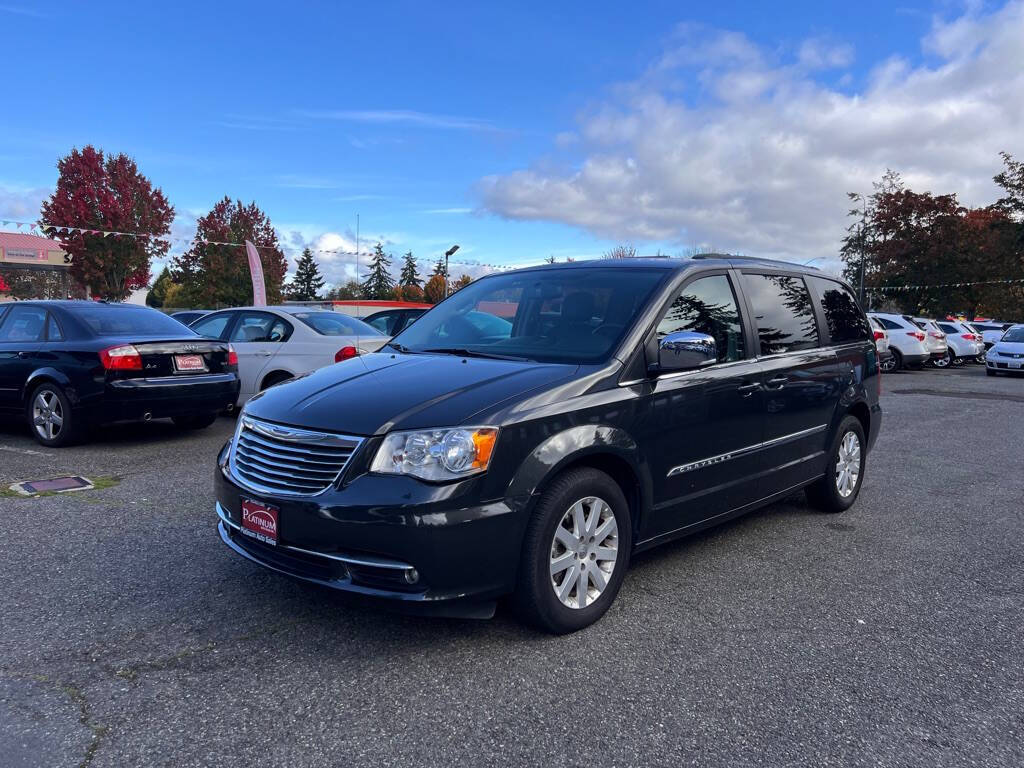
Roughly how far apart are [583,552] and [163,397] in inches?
219

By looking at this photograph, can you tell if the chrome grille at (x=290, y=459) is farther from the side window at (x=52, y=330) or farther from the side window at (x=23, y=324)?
the side window at (x=23, y=324)

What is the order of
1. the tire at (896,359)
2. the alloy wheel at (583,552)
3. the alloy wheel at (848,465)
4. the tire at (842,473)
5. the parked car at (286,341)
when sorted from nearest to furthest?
the alloy wheel at (583,552) < the tire at (842,473) < the alloy wheel at (848,465) < the parked car at (286,341) < the tire at (896,359)

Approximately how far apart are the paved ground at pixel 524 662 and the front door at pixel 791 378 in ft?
1.72

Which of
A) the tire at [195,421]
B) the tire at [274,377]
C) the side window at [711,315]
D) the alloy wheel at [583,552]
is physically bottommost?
the tire at [195,421]

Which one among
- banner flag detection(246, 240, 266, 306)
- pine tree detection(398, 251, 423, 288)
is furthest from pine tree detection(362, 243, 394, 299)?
banner flag detection(246, 240, 266, 306)

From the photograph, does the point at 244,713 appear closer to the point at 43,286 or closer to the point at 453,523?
the point at 453,523

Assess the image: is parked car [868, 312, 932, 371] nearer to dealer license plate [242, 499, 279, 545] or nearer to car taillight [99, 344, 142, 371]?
car taillight [99, 344, 142, 371]

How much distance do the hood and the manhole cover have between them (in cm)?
292

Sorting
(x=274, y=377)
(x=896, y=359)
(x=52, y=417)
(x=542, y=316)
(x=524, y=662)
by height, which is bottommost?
(x=524, y=662)

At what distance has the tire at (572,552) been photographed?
329 centimetres

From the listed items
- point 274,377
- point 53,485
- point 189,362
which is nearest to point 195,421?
point 274,377

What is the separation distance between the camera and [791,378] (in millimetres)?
4922

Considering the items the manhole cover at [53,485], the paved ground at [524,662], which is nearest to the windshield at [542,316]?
the paved ground at [524,662]

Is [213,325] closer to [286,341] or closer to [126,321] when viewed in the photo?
[286,341]
